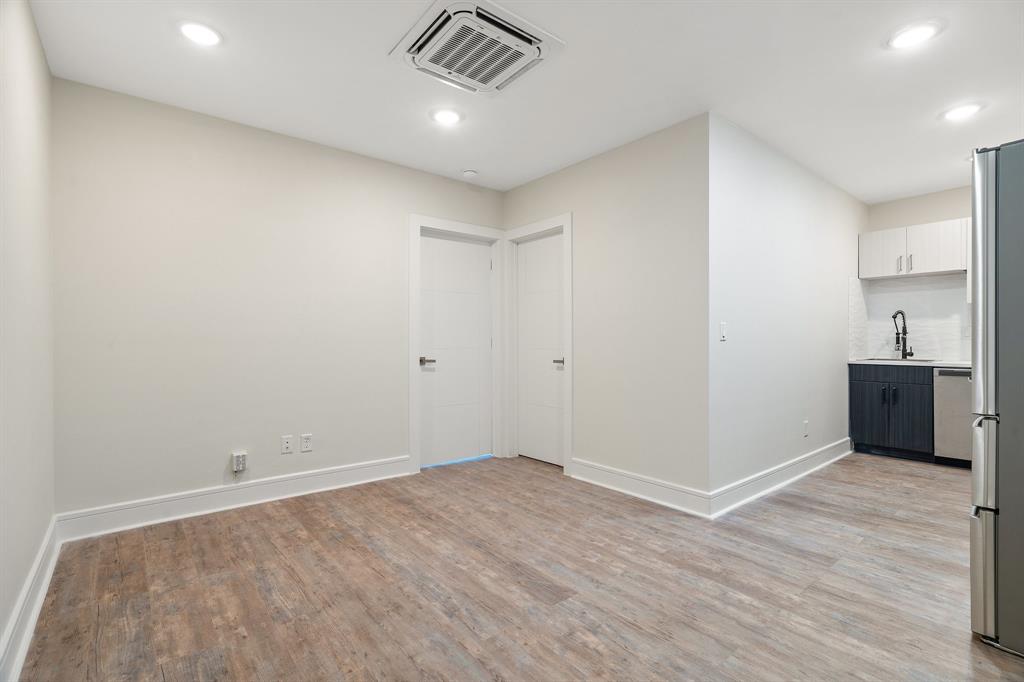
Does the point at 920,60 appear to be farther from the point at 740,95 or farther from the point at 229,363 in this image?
the point at 229,363

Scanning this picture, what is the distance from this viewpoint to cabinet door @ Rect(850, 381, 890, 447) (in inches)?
188

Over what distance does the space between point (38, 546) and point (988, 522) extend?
4056 millimetres

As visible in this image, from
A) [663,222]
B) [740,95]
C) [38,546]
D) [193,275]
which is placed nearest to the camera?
[38,546]

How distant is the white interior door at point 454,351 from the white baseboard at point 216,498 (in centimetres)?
54

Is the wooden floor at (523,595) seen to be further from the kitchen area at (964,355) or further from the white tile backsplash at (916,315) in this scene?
the white tile backsplash at (916,315)

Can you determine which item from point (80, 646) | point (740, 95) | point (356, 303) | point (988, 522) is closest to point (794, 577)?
point (988, 522)

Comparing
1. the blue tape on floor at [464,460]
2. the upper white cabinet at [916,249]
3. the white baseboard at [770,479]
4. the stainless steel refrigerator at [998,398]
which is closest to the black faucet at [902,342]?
the upper white cabinet at [916,249]

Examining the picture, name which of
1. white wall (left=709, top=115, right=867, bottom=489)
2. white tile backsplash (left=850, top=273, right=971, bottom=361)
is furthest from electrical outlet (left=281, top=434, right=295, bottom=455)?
white tile backsplash (left=850, top=273, right=971, bottom=361)

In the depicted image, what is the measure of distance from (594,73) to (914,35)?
62.6 inches

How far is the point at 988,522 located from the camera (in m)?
1.80

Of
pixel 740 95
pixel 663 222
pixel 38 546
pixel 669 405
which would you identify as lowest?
pixel 38 546

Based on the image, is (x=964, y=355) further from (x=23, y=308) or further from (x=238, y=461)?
(x=23, y=308)

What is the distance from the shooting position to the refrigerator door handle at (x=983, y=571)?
5.87 ft

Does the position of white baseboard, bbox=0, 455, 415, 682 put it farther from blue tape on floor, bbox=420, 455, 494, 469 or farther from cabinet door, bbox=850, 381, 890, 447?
cabinet door, bbox=850, 381, 890, 447
